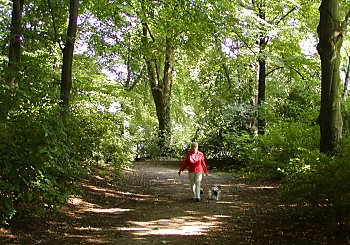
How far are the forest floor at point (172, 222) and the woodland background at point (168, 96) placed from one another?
0.49m

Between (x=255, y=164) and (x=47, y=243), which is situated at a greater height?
(x=255, y=164)

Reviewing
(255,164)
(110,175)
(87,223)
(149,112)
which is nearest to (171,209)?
(87,223)

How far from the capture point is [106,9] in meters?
13.6

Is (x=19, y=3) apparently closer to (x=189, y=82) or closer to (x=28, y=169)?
(x=28, y=169)

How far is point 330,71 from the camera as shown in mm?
8914

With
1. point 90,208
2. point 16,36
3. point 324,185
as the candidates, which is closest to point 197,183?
point 90,208

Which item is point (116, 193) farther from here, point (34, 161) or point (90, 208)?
point (34, 161)

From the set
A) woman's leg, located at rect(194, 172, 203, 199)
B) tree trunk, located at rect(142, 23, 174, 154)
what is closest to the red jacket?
woman's leg, located at rect(194, 172, 203, 199)

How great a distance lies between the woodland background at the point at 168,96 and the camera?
265 inches

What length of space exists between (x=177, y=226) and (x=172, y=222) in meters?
0.37

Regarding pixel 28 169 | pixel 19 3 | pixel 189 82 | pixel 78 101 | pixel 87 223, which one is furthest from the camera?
pixel 189 82

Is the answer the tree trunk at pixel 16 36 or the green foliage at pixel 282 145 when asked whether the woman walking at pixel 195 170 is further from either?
the tree trunk at pixel 16 36

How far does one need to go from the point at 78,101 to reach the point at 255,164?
7472 mm

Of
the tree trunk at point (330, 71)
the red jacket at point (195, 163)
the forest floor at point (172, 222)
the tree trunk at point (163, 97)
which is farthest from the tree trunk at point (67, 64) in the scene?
the tree trunk at point (163, 97)
